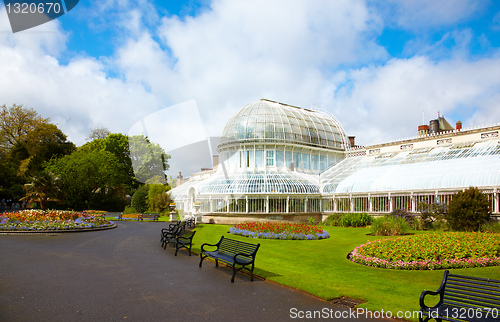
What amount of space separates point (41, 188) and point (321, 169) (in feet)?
93.0

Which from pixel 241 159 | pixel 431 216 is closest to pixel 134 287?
pixel 431 216

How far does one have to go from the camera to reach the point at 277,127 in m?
34.0

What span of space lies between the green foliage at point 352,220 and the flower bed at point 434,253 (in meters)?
11.6

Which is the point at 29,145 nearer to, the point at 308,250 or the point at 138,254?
the point at 138,254

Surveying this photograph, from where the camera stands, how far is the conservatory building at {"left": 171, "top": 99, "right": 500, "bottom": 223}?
23.2m

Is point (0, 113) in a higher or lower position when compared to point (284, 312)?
higher

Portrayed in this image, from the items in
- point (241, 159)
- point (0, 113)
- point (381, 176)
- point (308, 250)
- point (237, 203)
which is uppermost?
point (0, 113)

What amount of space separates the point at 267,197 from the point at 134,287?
67.6 feet

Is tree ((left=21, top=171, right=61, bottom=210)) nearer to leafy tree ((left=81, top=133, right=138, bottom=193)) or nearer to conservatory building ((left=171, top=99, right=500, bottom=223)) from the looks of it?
conservatory building ((left=171, top=99, right=500, bottom=223))

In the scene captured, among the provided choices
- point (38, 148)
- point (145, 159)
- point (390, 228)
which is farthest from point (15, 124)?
point (390, 228)

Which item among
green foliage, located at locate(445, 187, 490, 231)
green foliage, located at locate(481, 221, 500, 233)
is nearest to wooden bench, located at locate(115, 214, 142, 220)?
green foliage, located at locate(445, 187, 490, 231)

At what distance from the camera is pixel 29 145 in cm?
4928

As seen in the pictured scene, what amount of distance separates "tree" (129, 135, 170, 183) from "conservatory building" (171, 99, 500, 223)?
19869mm

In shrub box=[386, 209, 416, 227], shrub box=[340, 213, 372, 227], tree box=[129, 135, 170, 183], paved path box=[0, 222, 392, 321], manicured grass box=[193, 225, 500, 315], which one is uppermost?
tree box=[129, 135, 170, 183]
